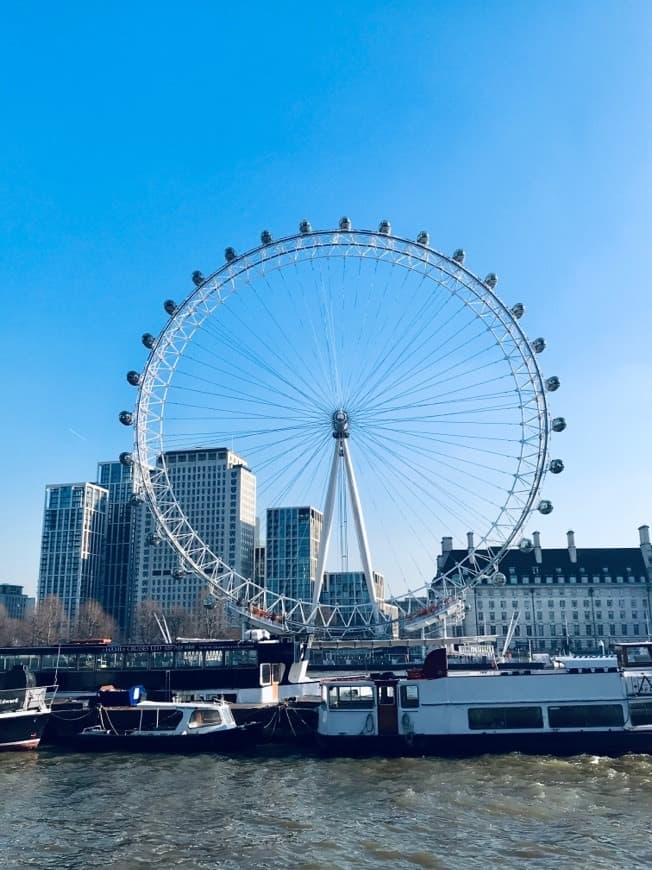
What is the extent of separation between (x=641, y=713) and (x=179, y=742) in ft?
71.5

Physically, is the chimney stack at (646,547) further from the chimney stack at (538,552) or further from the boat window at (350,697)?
the boat window at (350,697)

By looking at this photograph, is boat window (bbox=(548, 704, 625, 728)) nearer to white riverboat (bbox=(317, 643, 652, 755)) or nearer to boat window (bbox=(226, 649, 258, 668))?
white riverboat (bbox=(317, 643, 652, 755))

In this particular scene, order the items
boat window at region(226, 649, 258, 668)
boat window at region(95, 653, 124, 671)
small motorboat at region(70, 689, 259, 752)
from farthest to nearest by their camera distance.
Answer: boat window at region(95, 653, 124, 671) < boat window at region(226, 649, 258, 668) < small motorboat at region(70, 689, 259, 752)

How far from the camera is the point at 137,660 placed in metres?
54.3

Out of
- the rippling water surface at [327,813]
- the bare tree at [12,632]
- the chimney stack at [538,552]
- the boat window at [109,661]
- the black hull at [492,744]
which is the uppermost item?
the chimney stack at [538,552]

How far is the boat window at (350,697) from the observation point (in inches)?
1565

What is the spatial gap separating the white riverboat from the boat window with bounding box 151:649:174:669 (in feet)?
55.4

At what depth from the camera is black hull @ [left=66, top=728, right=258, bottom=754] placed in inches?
1551

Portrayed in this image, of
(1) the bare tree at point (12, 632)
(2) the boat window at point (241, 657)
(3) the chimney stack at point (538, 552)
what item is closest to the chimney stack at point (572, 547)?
(3) the chimney stack at point (538, 552)

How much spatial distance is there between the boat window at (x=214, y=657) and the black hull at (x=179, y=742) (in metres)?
12.6

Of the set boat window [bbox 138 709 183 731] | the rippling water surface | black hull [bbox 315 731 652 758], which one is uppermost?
boat window [bbox 138 709 183 731]

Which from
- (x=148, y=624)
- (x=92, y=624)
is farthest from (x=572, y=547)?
(x=92, y=624)

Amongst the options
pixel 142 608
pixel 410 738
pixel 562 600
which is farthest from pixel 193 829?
pixel 142 608

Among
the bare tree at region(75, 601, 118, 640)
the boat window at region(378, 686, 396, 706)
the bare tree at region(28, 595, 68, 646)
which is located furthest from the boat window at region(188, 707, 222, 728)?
the bare tree at region(75, 601, 118, 640)
